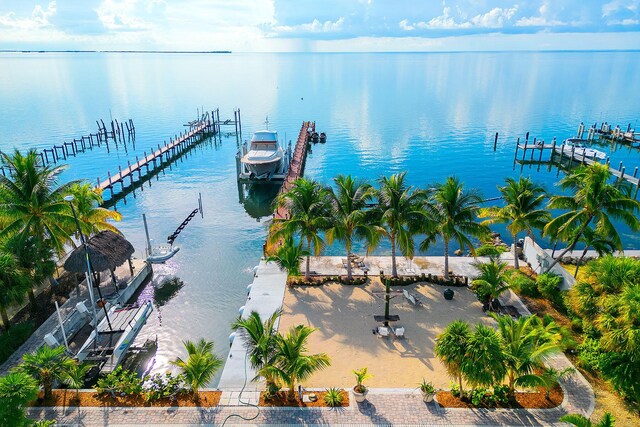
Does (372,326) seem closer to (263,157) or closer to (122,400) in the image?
(122,400)

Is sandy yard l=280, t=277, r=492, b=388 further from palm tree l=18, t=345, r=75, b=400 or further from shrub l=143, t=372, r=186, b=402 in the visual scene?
palm tree l=18, t=345, r=75, b=400

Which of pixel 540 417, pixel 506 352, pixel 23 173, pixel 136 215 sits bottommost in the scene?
pixel 136 215

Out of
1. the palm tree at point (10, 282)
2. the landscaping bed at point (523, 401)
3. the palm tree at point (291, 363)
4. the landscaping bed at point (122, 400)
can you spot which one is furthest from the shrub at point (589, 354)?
the palm tree at point (10, 282)

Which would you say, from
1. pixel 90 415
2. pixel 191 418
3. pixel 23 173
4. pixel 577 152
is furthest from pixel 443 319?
pixel 577 152

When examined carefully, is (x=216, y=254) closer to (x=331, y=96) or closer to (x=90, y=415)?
(x=90, y=415)

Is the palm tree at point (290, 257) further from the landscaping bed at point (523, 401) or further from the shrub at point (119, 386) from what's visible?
the landscaping bed at point (523, 401)

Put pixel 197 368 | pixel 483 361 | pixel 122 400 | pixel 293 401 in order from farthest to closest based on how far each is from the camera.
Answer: pixel 122 400 < pixel 293 401 < pixel 197 368 < pixel 483 361

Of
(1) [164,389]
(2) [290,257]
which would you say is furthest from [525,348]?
(1) [164,389]
